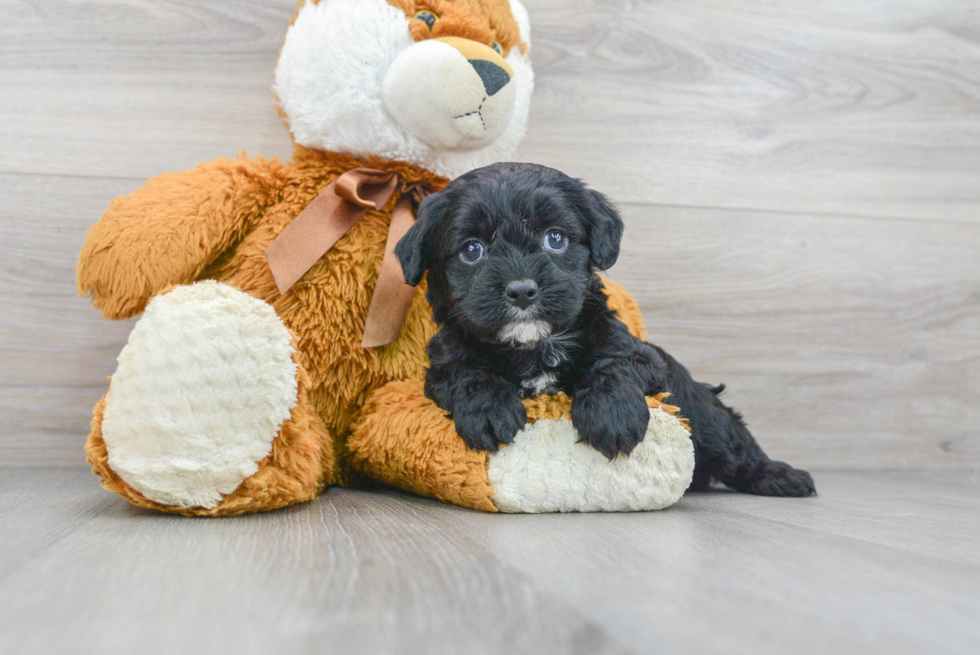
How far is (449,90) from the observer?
47.6 inches

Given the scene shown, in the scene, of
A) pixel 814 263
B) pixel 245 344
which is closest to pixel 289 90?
pixel 245 344

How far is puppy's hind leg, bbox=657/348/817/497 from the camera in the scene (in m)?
1.30

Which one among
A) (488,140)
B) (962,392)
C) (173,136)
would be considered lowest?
(962,392)

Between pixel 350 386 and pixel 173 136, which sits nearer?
pixel 350 386

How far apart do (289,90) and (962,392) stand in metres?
1.83

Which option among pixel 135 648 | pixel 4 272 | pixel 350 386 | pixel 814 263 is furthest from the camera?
pixel 814 263

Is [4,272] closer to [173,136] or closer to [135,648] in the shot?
[173,136]

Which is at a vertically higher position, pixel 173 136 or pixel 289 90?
pixel 289 90

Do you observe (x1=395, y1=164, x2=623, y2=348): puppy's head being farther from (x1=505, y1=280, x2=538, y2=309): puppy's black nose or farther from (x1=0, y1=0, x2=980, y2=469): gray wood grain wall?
(x1=0, y1=0, x2=980, y2=469): gray wood grain wall

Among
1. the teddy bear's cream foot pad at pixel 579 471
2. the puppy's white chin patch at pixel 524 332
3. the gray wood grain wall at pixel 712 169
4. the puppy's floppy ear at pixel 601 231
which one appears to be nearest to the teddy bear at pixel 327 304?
the teddy bear's cream foot pad at pixel 579 471

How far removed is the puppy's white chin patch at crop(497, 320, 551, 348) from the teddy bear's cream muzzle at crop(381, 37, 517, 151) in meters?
0.42

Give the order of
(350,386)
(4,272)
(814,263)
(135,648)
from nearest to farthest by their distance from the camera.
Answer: (135,648) < (350,386) < (4,272) < (814,263)

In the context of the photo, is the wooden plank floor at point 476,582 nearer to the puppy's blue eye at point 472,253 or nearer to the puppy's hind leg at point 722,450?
the puppy's hind leg at point 722,450

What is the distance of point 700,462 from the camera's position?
135cm
